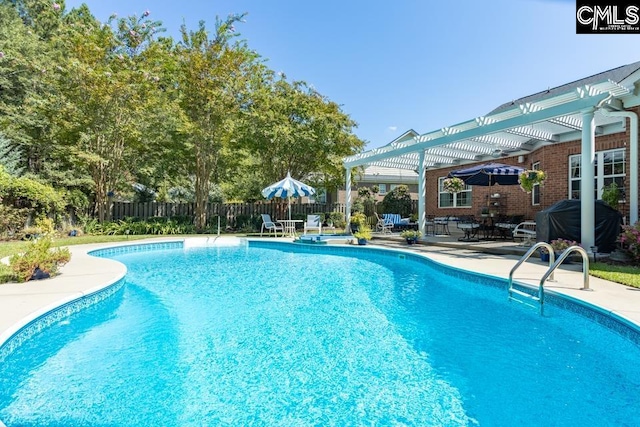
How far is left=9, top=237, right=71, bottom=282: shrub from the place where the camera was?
18.8 ft

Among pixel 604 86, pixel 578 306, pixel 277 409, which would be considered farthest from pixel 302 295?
pixel 604 86

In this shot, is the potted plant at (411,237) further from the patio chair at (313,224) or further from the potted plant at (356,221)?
the patio chair at (313,224)

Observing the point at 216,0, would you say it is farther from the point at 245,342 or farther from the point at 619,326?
the point at 619,326

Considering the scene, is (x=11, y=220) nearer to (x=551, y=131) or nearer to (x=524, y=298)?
(x=524, y=298)

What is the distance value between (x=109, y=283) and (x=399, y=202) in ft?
52.0

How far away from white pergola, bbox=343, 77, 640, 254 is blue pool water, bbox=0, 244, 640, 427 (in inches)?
162

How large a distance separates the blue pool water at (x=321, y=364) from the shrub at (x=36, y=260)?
1.23 metres

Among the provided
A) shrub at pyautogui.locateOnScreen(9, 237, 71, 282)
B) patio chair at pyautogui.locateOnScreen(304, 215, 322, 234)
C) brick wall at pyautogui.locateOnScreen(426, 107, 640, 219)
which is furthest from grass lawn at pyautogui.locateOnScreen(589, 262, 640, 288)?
patio chair at pyautogui.locateOnScreen(304, 215, 322, 234)

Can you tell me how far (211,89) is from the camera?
1647 cm

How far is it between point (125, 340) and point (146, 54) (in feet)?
51.3

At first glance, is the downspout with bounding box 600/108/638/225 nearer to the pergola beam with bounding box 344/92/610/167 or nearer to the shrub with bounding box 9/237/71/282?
the pergola beam with bounding box 344/92/610/167

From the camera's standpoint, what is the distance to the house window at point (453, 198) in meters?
16.8

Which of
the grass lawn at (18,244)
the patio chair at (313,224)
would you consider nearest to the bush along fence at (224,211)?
the patio chair at (313,224)

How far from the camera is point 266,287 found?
23.2 feet
